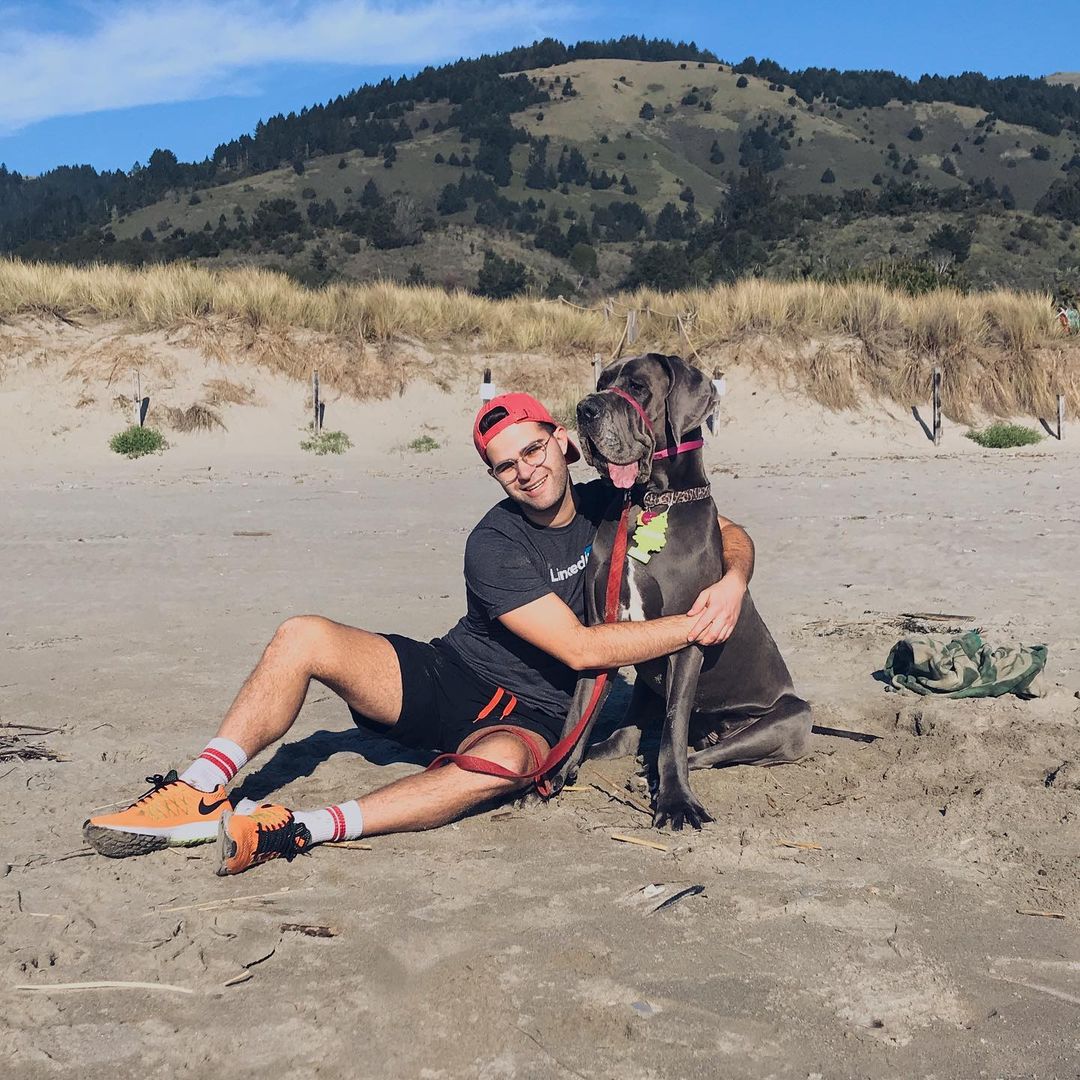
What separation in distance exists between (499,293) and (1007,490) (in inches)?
1621

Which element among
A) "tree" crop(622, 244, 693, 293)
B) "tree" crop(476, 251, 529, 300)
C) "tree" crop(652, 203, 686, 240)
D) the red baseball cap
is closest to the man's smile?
the red baseball cap

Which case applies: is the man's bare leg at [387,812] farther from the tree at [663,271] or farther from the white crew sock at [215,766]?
the tree at [663,271]

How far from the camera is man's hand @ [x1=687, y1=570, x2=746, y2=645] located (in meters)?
3.92

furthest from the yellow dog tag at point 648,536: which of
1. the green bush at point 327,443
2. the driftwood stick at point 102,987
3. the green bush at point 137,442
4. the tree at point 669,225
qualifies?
the tree at point 669,225

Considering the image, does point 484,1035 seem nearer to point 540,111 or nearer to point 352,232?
point 352,232

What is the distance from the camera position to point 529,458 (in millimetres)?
3902

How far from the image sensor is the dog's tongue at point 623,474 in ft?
13.0

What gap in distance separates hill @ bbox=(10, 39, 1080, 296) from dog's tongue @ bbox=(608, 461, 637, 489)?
20388 millimetres

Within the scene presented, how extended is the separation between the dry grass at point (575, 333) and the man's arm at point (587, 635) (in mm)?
13402

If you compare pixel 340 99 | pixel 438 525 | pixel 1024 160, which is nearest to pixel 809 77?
pixel 1024 160

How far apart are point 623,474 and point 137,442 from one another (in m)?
12.4

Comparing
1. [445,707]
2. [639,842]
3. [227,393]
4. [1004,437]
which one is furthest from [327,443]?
[639,842]

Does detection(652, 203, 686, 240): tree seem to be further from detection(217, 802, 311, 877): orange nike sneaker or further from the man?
detection(217, 802, 311, 877): orange nike sneaker

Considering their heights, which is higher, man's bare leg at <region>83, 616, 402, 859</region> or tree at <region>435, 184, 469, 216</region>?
tree at <region>435, 184, 469, 216</region>
